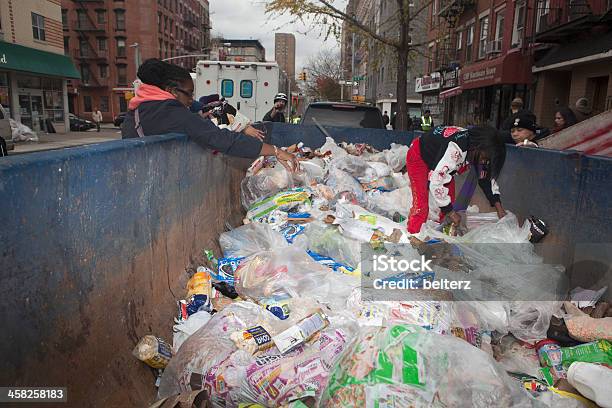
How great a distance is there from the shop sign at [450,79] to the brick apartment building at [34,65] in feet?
72.3

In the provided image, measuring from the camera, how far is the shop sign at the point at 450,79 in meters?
23.2

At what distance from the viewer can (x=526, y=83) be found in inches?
614

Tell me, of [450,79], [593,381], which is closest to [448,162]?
[593,381]

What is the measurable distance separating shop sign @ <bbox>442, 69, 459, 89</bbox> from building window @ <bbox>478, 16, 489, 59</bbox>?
6.49 ft

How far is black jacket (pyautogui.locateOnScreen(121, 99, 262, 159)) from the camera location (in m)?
3.24

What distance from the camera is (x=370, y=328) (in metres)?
1.82

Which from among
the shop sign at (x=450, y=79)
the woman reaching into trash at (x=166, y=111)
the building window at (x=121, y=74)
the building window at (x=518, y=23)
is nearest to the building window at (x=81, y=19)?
the building window at (x=121, y=74)

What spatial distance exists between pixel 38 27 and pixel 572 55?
28194 millimetres

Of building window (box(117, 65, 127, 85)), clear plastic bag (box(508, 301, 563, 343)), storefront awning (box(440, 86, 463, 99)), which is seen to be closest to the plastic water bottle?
clear plastic bag (box(508, 301, 563, 343))

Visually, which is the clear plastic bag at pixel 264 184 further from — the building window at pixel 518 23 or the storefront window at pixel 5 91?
the storefront window at pixel 5 91

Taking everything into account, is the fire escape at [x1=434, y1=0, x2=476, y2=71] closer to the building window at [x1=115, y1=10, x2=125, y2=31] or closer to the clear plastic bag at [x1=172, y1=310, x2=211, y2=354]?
the clear plastic bag at [x1=172, y1=310, x2=211, y2=354]

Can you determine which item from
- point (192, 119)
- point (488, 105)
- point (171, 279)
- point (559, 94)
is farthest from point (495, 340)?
point (488, 105)

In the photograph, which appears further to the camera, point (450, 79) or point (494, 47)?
point (450, 79)

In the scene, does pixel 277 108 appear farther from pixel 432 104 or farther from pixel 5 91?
pixel 432 104
